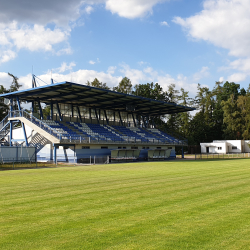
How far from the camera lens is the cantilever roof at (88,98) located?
40.1m

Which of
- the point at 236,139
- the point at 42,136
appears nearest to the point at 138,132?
the point at 42,136

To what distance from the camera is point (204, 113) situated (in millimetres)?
90062

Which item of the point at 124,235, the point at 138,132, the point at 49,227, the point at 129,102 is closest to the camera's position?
the point at 124,235

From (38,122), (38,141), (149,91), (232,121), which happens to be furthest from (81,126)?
(232,121)

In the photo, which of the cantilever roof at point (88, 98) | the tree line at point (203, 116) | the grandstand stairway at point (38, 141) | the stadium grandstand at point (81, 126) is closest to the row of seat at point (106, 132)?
the stadium grandstand at point (81, 126)

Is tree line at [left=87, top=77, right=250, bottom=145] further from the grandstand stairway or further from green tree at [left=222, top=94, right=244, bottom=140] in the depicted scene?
the grandstand stairway

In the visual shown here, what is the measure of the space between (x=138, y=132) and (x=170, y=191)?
44038 millimetres

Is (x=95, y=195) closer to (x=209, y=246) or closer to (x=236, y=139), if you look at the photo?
(x=209, y=246)

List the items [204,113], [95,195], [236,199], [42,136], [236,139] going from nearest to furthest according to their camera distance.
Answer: [236,199] < [95,195] < [42,136] < [236,139] < [204,113]

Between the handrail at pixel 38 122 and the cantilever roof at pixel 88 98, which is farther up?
the cantilever roof at pixel 88 98

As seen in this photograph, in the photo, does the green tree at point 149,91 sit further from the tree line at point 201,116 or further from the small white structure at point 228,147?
the small white structure at point 228,147

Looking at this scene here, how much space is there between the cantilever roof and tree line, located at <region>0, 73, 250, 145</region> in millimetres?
19984

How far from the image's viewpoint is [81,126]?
4747 cm

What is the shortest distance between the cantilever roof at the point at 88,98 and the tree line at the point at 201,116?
19984mm
